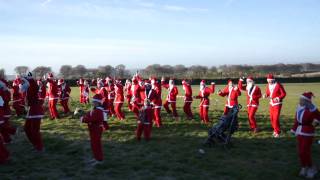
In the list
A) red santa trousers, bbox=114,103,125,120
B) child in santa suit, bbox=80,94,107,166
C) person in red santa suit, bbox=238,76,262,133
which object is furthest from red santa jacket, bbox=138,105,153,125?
red santa trousers, bbox=114,103,125,120

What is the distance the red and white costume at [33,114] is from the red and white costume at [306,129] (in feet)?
22.0

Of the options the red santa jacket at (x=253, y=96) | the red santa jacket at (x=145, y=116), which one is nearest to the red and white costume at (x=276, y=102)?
the red santa jacket at (x=253, y=96)

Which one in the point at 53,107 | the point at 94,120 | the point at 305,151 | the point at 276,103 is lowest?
the point at 305,151

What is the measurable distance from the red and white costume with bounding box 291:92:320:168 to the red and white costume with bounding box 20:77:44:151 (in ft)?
22.0

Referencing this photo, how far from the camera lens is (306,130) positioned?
916 cm

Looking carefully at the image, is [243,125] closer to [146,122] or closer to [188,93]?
[188,93]

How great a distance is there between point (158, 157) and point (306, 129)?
3807mm

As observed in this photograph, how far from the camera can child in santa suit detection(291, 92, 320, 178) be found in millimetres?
9078

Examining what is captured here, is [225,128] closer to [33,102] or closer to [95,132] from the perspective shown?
[95,132]

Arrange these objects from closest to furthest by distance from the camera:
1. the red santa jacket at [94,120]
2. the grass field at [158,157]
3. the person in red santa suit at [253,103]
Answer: the grass field at [158,157], the red santa jacket at [94,120], the person in red santa suit at [253,103]

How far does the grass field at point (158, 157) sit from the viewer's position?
9.46 metres

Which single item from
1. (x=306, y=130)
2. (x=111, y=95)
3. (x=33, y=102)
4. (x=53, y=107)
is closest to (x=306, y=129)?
(x=306, y=130)

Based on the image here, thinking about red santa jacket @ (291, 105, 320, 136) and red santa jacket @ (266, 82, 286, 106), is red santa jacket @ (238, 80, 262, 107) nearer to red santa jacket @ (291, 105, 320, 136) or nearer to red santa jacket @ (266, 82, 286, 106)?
red santa jacket @ (266, 82, 286, 106)

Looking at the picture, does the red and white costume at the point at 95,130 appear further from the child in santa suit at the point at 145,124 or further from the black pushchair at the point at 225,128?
the black pushchair at the point at 225,128
